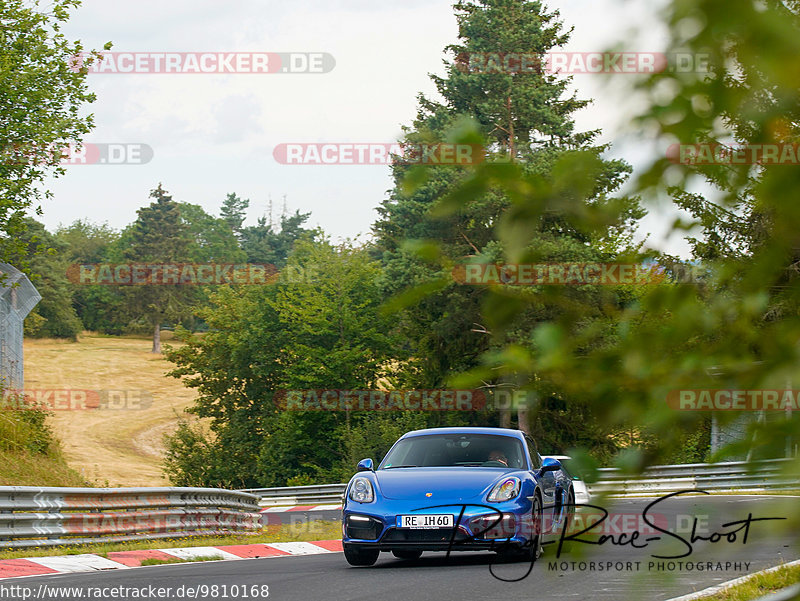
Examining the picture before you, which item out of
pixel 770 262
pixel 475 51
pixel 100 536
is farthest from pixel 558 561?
pixel 475 51

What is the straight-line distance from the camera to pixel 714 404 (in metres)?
1.70

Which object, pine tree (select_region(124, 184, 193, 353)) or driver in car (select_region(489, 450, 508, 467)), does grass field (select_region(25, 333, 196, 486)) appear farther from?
driver in car (select_region(489, 450, 508, 467))

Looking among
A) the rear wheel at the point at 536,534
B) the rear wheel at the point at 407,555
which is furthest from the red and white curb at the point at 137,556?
the rear wheel at the point at 536,534

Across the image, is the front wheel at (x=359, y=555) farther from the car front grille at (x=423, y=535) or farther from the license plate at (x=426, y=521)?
the license plate at (x=426, y=521)

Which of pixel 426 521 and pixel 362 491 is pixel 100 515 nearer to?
pixel 362 491

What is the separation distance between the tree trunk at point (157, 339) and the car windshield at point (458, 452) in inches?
4199

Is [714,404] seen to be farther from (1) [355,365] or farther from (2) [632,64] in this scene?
(1) [355,365]

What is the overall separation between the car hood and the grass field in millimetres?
53469

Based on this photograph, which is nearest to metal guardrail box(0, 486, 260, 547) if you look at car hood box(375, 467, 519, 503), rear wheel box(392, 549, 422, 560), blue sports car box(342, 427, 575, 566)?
rear wheel box(392, 549, 422, 560)

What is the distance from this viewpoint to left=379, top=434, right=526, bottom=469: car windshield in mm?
11180

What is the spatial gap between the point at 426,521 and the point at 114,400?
94.5 meters

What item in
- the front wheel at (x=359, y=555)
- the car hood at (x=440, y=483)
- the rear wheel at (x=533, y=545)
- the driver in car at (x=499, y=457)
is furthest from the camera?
the driver in car at (x=499, y=457)

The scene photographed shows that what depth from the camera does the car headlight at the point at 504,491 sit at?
992cm

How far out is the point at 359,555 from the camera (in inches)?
412
